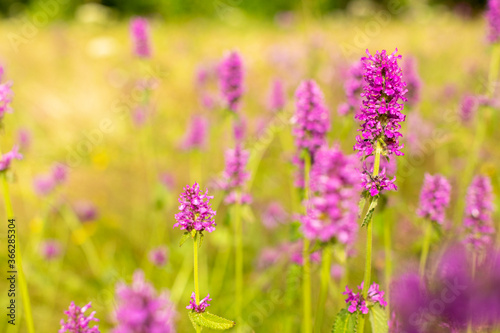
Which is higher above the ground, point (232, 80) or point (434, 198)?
point (232, 80)

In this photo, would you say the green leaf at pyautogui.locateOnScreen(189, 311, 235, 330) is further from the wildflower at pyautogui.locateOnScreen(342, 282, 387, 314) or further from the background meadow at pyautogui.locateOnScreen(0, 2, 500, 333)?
the background meadow at pyautogui.locateOnScreen(0, 2, 500, 333)

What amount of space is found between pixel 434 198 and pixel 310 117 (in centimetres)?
73

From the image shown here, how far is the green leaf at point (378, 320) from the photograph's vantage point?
149 centimetres

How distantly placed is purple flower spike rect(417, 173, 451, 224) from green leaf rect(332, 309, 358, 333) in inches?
35.4

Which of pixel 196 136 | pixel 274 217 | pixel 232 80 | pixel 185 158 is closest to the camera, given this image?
pixel 232 80

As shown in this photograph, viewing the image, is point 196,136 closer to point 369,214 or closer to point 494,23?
point 494,23

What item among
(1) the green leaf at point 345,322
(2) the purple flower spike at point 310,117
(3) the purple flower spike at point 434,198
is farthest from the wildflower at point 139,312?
(3) the purple flower spike at point 434,198

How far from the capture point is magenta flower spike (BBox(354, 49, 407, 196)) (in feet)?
4.95

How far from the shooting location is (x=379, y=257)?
147 inches

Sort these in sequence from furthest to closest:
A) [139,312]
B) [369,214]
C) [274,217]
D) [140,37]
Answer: [274,217] < [140,37] < [369,214] < [139,312]

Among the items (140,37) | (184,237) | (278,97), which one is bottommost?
(184,237)

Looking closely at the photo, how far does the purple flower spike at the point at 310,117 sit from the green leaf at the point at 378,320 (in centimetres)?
102

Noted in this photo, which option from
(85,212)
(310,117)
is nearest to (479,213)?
(310,117)

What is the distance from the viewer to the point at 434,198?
228cm
